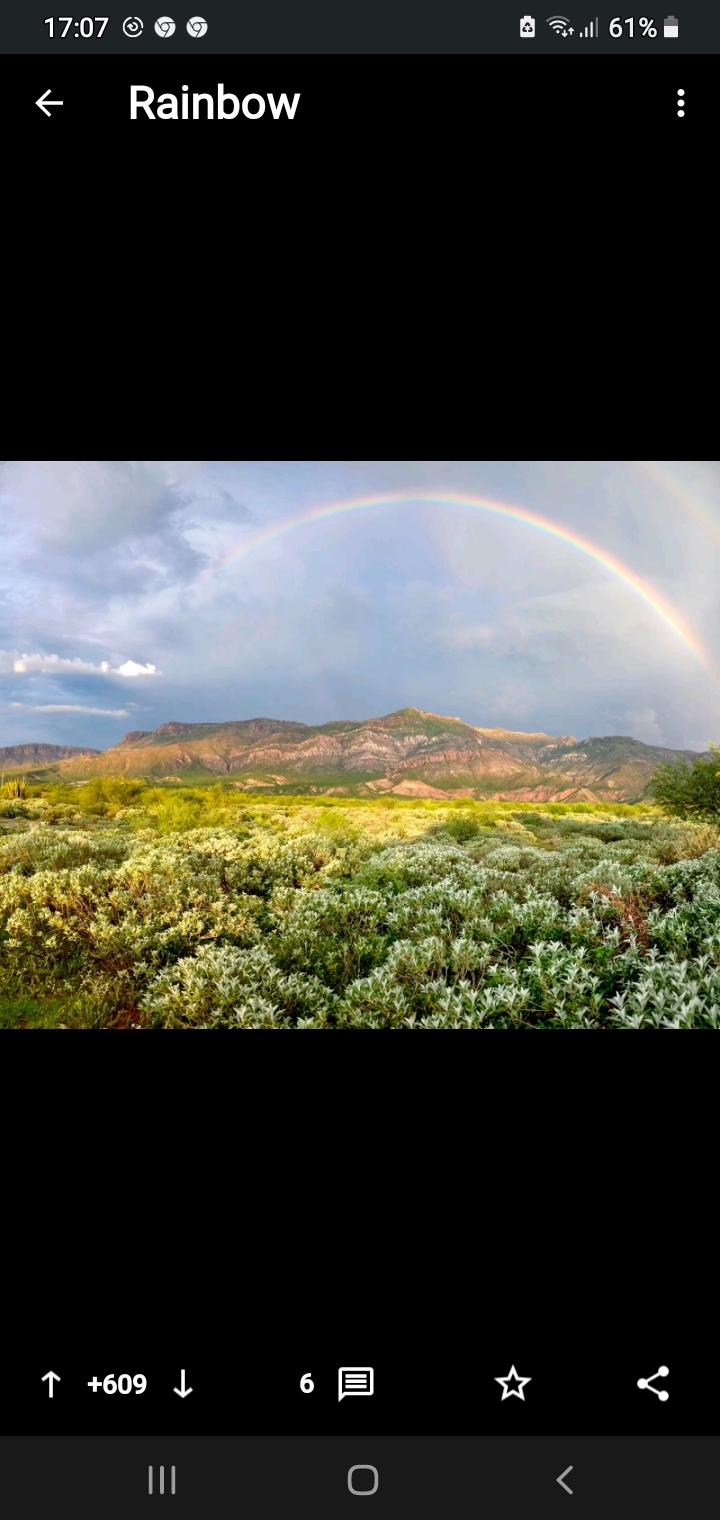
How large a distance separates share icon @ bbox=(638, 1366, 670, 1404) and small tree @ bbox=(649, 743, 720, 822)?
13.1 ft

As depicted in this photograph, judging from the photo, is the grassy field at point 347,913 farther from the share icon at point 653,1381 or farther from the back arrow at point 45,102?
the back arrow at point 45,102

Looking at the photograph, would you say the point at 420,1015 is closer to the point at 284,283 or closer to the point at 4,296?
the point at 284,283

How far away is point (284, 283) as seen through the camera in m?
2.71

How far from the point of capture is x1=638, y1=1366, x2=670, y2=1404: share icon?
5.83ft

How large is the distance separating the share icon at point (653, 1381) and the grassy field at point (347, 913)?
3.72 feet

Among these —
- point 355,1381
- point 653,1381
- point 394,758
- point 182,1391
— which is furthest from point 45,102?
point 653,1381

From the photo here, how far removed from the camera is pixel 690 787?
16.1ft

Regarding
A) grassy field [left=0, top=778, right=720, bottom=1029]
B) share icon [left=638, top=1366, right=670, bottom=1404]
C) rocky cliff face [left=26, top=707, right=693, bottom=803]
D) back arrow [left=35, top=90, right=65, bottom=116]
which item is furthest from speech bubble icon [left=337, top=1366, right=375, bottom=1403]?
back arrow [left=35, top=90, right=65, bottom=116]

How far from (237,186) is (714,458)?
306 cm

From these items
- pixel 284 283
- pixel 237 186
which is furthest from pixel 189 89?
pixel 284 283

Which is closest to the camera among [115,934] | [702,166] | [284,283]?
[702,166]

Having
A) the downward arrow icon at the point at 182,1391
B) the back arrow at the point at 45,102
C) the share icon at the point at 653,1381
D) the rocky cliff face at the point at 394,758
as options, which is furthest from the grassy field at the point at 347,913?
the back arrow at the point at 45,102

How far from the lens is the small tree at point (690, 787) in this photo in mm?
4848

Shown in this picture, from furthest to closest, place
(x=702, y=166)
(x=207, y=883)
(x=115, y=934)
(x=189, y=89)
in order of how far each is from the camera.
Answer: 1. (x=207, y=883)
2. (x=115, y=934)
3. (x=702, y=166)
4. (x=189, y=89)
